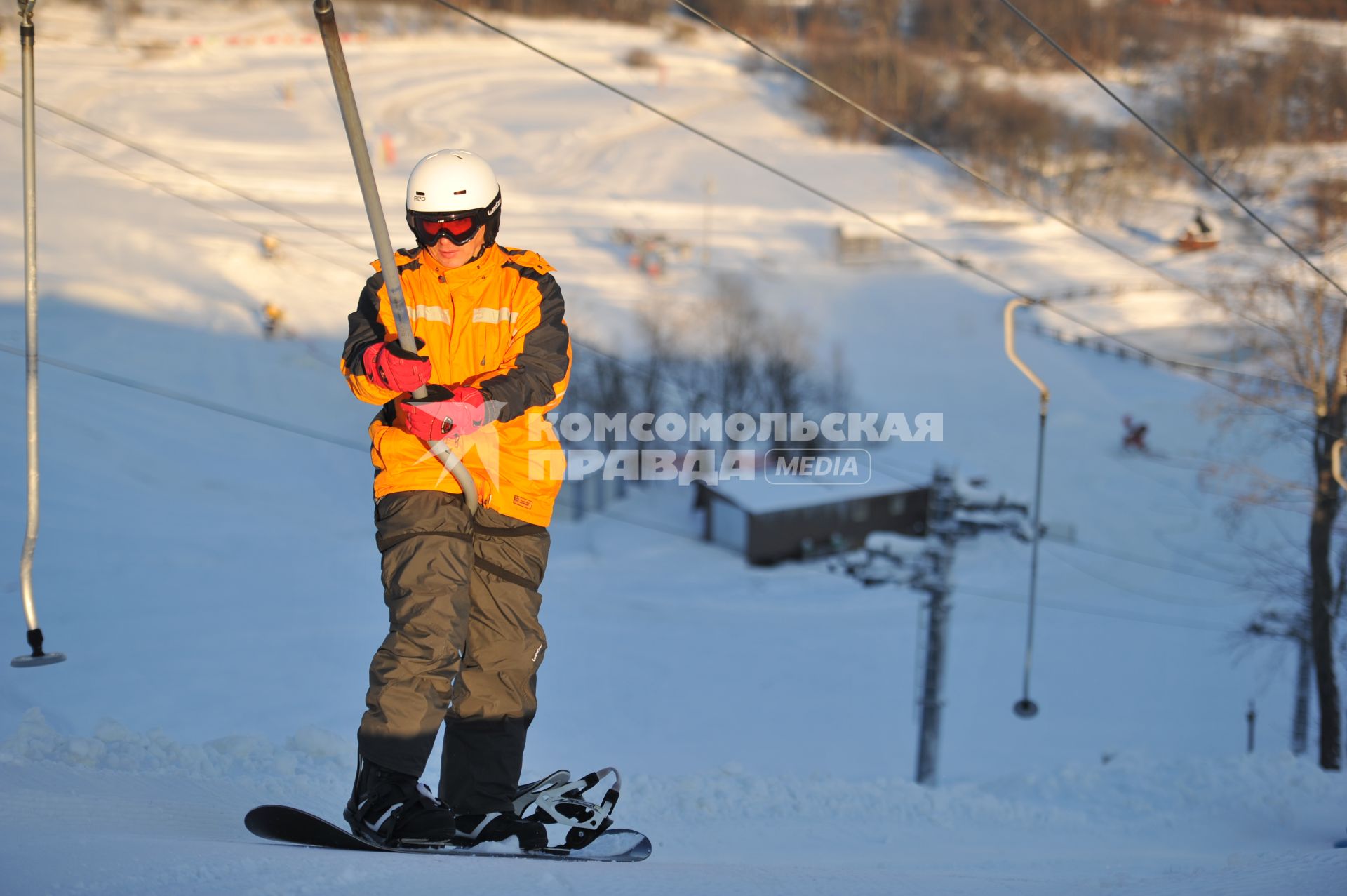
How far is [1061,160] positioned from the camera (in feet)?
146

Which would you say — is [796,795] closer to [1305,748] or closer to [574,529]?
[1305,748]

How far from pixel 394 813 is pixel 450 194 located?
65.0 inches

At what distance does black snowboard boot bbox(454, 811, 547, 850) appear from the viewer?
296 cm

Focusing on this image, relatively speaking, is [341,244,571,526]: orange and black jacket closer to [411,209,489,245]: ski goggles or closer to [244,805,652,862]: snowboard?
[411,209,489,245]: ski goggles

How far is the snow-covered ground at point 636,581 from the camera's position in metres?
3.70

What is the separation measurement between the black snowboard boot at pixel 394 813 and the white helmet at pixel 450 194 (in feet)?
4.76

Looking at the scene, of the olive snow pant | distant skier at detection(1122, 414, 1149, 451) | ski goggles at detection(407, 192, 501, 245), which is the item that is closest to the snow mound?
the olive snow pant

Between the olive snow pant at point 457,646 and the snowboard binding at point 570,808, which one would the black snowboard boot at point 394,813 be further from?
the snowboard binding at point 570,808

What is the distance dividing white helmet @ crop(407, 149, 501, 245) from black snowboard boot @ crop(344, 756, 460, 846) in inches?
57.2

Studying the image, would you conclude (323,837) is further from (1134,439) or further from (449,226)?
(1134,439)

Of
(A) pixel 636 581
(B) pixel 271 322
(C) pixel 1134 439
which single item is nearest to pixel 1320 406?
(A) pixel 636 581

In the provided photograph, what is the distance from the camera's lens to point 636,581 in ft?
59.8

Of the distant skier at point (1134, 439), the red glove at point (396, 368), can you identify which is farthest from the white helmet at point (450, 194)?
the distant skier at point (1134, 439)

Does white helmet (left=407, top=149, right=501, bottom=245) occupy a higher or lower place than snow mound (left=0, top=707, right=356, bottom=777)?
higher
